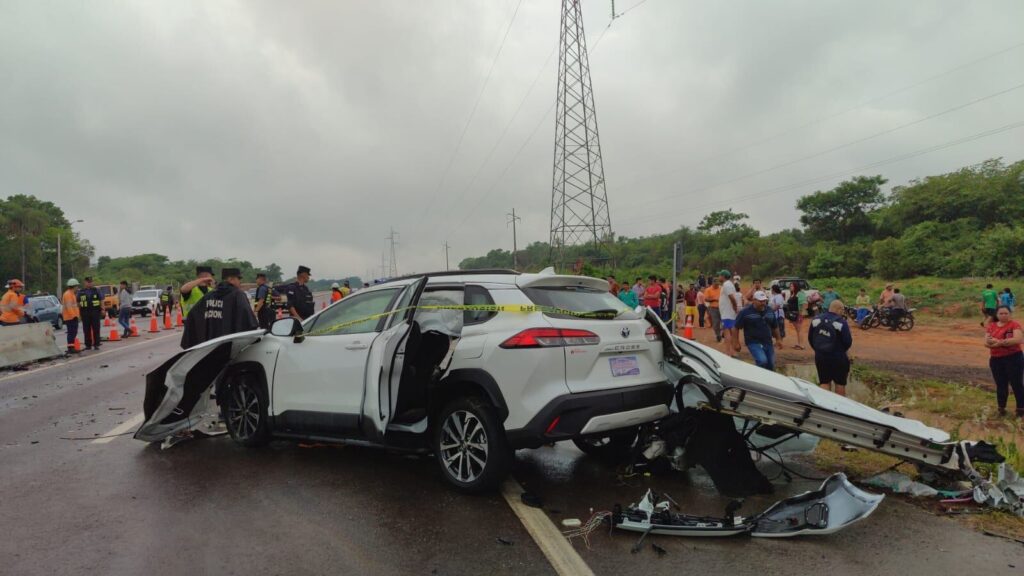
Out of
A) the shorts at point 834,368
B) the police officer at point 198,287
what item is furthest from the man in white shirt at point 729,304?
the police officer at point 198,287

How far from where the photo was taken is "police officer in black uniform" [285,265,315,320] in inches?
410

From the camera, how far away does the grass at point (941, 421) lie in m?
4.08

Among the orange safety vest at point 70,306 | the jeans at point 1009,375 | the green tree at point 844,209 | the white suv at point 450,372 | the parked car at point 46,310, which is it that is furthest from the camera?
the green tree at point 844,209

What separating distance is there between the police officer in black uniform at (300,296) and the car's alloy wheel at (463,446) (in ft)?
21.8

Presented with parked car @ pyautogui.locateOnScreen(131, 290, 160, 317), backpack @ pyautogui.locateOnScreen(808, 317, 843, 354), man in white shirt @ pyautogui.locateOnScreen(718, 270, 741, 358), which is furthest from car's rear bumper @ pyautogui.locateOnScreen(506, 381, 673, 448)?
parked car @ pyautogui.locateOnScreen(131, 290, 160, 317)

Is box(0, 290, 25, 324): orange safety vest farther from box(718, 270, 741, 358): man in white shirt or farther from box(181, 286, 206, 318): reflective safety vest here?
box(718, 270, 741, 358): man in white shirt

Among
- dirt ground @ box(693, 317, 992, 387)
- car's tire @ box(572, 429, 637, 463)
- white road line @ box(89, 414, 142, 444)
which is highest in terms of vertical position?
white road line @ box(89, 414, 142, 444)

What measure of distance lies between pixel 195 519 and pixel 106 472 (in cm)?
174

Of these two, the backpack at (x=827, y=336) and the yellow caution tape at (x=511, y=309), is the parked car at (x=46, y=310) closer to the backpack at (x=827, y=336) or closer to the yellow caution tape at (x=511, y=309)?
the yellow caution tape at (x=511, y=309)

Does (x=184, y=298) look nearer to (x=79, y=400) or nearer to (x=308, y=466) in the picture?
(x=79, y=400)

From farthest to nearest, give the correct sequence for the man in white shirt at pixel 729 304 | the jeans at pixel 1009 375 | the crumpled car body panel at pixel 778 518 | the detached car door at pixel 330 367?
the man in white shirt at pixel 729 304 → the jeans at pixel 1009 375 → the detached car door at pixel 330 367 → the crumpled car body panel at pixel 778 518

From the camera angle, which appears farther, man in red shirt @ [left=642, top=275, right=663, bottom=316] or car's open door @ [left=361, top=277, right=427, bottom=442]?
man in red shirt @ [left=642, top=275, right=663, bottom=316]

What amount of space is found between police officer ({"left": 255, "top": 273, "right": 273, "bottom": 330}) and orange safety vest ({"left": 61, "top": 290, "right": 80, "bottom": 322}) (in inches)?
231

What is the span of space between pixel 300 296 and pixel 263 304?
186cm
